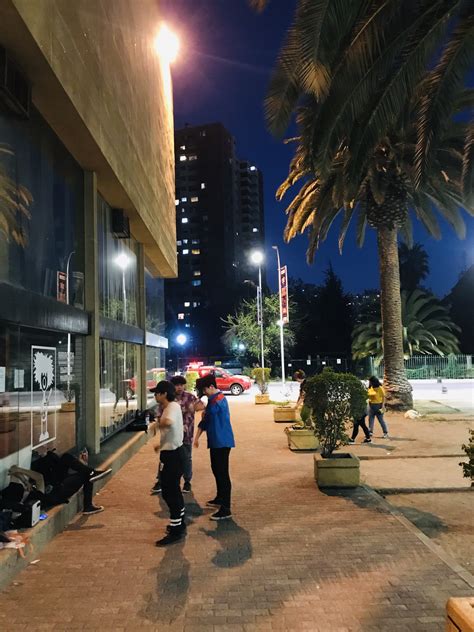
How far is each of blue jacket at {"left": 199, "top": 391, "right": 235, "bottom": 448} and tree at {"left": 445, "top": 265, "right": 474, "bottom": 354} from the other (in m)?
56.8

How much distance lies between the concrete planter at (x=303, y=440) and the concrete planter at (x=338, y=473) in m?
3.29

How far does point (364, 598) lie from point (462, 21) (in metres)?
6.94

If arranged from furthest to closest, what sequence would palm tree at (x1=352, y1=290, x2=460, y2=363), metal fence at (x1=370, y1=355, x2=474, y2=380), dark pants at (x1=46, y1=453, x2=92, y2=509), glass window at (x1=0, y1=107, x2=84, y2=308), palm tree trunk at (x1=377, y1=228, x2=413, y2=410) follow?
metal fence at (x1=370, y1=355, x2=474, y2=380)
palm tree at (x1=352, y1=290, x2=460, y2=363)
palm tree trunk at (x1=377, y1=228, x2=413, y2=410)
glass window at (x1=0, y1=107, x2=84, y2=308)
dark pants at (x1=46, y1=453, x2=92, y2=509)

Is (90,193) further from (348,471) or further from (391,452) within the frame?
(391,452)

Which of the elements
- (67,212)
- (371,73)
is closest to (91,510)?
(67,212)

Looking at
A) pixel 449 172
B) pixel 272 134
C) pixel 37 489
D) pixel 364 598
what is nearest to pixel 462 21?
pixel 272 134

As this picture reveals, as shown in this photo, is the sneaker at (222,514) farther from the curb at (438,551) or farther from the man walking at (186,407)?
the curb at (438,551)

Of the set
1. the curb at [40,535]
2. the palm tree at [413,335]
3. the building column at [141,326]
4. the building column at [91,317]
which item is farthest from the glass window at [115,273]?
the palm tree at [413,335]

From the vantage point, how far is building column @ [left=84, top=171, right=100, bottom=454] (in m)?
9.42

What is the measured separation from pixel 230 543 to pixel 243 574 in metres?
0.85

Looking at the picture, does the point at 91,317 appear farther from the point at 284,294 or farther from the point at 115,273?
the point at 284,294

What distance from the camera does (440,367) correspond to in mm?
42250

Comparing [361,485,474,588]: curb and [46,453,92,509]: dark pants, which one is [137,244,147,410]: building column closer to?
[46,453,92,509]: dark pants

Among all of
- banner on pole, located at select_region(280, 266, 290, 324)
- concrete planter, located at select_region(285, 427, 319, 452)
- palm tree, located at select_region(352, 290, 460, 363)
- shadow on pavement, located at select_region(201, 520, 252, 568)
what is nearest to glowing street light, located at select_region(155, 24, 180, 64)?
banner on pole, located at select_region(280, 266, 290, 324)
